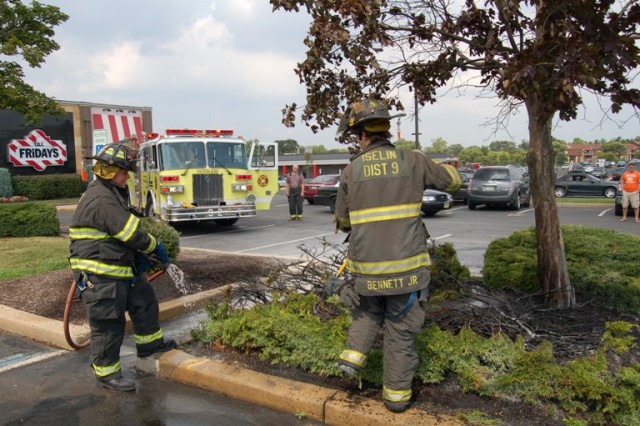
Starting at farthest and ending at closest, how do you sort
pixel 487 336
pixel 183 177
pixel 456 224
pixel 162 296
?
pixel 456 224, pixel 183 177, pixel 162 296, pixel 487 336

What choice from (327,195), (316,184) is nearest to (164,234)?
(327,195)

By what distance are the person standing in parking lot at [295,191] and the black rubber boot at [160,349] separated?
11865 mm

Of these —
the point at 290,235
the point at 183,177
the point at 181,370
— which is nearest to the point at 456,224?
the point at 290,235

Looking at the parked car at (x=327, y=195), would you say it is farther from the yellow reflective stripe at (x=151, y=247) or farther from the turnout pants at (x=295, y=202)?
the yellow reflective stripe at (x=151, y=247)

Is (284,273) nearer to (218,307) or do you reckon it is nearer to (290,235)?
(218,307)

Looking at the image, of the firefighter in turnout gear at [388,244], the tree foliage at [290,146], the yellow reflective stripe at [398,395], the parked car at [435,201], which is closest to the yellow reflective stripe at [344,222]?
the firefighter in turnout gear at [388,244]

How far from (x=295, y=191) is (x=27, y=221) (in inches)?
301

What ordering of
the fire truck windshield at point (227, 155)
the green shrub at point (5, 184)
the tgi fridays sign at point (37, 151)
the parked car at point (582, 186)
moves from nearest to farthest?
the fire truck windshield at point (227, 155) → the green shrub at point (5, 184) → the parked car at point (582, 186) → the tgi fridays sign at point (37, 151)

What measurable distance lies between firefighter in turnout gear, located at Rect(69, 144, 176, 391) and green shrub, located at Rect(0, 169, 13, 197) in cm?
2507

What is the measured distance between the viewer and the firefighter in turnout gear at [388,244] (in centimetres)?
321

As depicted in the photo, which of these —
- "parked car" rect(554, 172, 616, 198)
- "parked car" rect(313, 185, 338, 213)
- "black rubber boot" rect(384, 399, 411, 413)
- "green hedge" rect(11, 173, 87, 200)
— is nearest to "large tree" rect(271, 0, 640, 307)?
"black rubber boot" rect(384, 399, 411, 413)

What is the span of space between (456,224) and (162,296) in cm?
1079

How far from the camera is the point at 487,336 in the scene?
3852 millimetres

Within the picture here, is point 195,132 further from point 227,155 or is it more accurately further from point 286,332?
point 286,332
